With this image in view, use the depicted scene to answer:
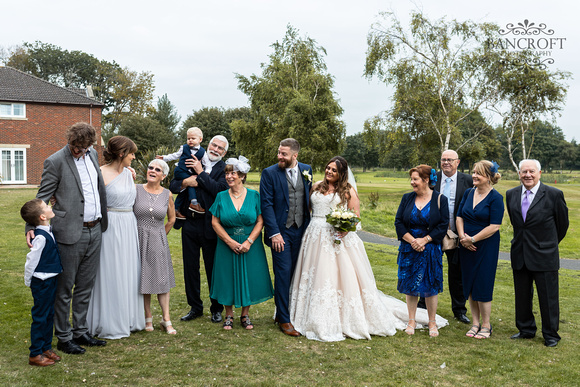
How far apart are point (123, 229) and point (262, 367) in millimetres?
2364

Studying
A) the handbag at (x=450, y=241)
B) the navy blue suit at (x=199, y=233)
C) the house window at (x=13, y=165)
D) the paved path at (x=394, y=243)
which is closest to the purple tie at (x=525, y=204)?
the handbag at (x=450, y=241)

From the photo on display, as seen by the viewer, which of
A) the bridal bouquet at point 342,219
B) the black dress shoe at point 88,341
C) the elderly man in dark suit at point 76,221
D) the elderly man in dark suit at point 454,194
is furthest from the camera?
the elderly man in dark suit at point 454,194

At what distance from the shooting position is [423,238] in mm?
6016

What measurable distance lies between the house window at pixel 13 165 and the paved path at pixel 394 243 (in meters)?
26.1

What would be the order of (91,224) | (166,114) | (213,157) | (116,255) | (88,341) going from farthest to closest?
(166,114), (213,157), (116,255), (88,341), (91,224)

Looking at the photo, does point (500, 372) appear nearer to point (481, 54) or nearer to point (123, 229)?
point (123, 229)

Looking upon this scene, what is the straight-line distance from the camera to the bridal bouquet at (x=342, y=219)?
228 inches

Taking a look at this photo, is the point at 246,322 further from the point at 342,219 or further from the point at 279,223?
the point at 342,219

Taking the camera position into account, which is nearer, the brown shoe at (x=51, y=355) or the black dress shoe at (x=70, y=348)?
the brown shoe at (x=51, y=355)

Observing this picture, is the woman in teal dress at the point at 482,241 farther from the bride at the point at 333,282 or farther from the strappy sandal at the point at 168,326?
the strappy sandal at the point at 168,326

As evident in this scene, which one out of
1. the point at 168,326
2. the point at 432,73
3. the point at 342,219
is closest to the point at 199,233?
the point at 168,326

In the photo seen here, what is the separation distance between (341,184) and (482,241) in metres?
2.01

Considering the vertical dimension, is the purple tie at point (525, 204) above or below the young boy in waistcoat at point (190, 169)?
below

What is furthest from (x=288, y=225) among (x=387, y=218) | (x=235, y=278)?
(x=387, y=218)
